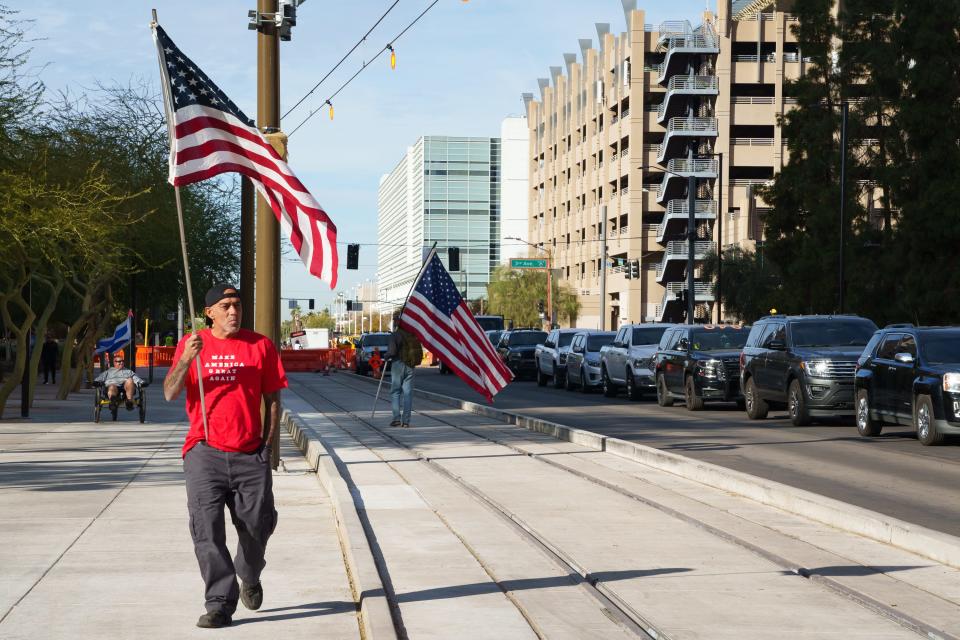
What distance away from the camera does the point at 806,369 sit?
79.9 feet

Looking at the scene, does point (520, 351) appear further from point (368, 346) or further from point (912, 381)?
point (912, 381)

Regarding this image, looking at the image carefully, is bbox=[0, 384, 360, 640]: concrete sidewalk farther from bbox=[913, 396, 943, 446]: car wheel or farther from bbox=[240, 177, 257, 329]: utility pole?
bbox=[913, 396, 943, 446]: car wheel

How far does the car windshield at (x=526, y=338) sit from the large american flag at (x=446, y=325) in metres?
30.2

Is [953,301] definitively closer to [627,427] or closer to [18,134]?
[627,427]

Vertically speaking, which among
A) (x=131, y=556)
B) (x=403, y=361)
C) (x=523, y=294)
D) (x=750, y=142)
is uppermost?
(x=750, y=142)

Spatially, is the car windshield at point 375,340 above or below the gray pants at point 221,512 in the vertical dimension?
above

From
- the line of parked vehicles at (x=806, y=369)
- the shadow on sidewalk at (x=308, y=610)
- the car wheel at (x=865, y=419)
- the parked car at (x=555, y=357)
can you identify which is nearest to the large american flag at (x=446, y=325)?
the line of parked vehicles at (x=806, y=369)

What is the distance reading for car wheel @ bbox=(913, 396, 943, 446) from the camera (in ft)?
66.3

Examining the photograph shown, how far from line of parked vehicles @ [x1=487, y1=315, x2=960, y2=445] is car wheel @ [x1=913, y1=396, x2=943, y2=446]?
0.6 inches

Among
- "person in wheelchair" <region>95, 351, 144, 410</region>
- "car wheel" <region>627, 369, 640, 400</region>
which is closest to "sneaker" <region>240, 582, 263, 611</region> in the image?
"person in wheelchair" <region>95, 351, 144, 410</region>

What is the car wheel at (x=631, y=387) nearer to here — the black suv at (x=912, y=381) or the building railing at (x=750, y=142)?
the black suv at (x=912, y=381)

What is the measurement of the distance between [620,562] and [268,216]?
706 cm

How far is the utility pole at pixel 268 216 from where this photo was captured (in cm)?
1501

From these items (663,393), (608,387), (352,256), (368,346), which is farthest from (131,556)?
(352,256)
